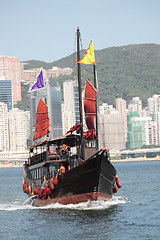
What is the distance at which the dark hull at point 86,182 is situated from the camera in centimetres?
3819

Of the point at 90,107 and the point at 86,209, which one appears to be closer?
the point at 86,209

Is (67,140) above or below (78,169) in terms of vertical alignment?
above

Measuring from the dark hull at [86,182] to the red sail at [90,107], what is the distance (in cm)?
336

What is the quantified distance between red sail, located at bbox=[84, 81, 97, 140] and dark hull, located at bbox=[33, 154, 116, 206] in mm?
3359

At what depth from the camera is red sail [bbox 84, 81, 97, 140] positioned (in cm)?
4091

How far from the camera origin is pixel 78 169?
3822 centimetres

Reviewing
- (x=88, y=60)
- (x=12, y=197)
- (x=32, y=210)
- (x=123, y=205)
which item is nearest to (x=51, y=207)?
(x=32, y=210)

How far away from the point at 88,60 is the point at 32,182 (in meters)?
12.5

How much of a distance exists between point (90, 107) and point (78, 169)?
218 inches

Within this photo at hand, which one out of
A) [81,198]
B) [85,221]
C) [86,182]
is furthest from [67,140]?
[85,221]

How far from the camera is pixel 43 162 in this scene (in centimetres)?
4203

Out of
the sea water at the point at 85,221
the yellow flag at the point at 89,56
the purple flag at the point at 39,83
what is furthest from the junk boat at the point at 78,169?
the purple flag at the point at 39,83

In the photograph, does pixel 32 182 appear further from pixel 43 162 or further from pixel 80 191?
pixel 80 191

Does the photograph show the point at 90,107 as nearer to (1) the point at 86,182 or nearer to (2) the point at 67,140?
(2) the point at 67,140
